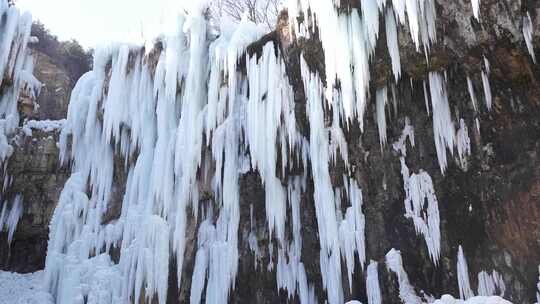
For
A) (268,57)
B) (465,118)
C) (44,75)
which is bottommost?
(465,118)

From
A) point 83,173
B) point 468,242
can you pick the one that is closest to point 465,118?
point 468,242

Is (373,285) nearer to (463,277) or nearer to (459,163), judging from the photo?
(463,277)

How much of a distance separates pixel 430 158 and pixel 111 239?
6500mm

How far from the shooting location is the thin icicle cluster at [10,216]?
11.6m

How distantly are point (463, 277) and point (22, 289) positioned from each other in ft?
31.8

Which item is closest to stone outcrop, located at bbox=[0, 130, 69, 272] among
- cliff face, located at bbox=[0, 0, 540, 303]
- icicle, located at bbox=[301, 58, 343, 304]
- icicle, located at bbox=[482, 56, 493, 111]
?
cliff face, located at bbox=[0, 0, 540, 303]

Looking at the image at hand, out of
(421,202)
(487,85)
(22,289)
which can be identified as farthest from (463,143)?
(22,289)

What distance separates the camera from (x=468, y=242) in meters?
6.77

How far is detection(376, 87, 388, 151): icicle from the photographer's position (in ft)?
24.4

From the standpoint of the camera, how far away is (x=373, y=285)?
7156 mm

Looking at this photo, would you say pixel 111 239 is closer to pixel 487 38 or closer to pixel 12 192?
pixel 12 192

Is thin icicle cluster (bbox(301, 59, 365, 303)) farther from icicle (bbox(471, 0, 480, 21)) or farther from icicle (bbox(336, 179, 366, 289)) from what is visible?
icicle (bbox(471, 0, 480, 21))

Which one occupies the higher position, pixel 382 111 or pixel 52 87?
pixel 52 87

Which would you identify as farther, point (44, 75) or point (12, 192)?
point (44, 75)
